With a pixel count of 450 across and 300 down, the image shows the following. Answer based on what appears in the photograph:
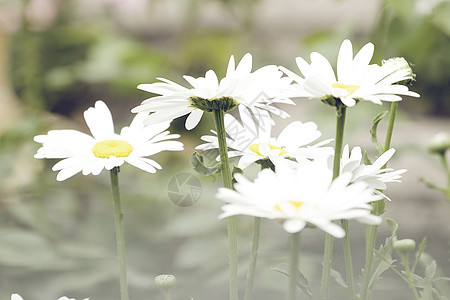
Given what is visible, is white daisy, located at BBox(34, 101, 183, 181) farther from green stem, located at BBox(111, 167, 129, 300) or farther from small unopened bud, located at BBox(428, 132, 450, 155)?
small unopened bud, located at BBox(428, 132, 450, 155)

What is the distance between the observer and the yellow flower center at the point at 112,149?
228 millimetres

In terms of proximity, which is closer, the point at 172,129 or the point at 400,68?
the point at 400,68

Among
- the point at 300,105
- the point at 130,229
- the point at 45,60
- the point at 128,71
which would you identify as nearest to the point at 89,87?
the point at 45,60

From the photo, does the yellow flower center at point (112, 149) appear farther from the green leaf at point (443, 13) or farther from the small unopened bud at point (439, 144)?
the green leaf at point (443, 13)

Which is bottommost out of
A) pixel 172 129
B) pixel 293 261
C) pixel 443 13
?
pixel 293 261

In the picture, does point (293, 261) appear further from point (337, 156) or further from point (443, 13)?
point (443, 13)

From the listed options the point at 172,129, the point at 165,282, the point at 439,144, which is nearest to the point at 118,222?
the point at 165,282

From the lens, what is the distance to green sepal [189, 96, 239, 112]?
0.21 m

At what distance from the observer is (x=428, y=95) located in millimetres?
1195

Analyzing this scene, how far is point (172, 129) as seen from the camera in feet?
3.76

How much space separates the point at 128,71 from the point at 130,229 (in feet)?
1.27

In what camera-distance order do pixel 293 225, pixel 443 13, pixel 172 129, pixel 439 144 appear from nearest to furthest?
pixel 293 225 < pixel 439 144 < pixel 443 13 < pixel 172 129

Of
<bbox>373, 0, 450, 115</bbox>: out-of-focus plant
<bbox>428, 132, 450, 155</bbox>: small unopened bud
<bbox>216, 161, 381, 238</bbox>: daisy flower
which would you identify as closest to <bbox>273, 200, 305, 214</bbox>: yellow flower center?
<bbox>216, 161, 381, 238</bbox>: daisy flower

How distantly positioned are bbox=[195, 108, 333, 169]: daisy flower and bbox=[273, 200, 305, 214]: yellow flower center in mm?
41
